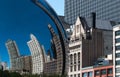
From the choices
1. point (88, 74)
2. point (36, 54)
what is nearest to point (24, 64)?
point (36, 54)

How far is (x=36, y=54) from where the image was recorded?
6.48m

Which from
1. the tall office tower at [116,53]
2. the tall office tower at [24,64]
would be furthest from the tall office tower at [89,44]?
the tall office tower at [24,64]

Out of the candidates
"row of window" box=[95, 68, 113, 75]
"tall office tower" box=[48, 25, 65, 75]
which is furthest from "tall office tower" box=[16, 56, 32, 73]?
"row of window" box=[95, 68, 113, 75]

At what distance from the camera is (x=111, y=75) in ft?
300

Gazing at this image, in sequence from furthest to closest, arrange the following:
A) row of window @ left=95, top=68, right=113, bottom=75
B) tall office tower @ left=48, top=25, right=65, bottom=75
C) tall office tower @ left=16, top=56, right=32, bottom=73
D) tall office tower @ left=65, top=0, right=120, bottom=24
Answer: tall office tower @ left=65, top=0, right=120, bottom=24 → row of window @ left=95, top=68, right=113, bottom=75 → tall office tower @ left=48, top=25, right=65, bottom=75 → tall office tower @ left=16, top=56, right=32, bottom=73

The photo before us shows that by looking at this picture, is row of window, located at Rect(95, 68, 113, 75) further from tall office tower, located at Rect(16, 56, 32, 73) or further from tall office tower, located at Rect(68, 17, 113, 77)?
tall office tower, located at Rect(16, 56, 32, 73)

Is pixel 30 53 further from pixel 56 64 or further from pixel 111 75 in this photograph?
pixel 111 75

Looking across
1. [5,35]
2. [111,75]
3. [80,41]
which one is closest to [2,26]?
[5,35]

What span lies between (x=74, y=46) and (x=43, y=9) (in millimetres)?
97817

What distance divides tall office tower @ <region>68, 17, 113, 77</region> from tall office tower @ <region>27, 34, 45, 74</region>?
9377 cm

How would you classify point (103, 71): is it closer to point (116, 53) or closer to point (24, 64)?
point (116, 53)

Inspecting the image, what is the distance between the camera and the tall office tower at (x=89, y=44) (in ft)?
334

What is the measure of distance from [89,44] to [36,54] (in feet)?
315

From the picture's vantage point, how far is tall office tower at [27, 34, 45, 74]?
6.44 metres
